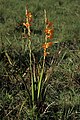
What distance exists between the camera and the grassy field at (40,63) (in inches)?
116

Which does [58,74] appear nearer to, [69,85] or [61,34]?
[69,85]

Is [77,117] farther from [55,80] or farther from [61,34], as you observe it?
[61,34]

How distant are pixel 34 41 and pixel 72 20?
184 centimetres

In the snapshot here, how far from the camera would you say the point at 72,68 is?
12.9 feet

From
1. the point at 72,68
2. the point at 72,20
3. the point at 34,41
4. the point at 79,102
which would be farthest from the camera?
the point at 72,20

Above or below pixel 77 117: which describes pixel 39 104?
above

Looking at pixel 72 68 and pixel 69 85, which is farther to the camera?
pixel 72 68

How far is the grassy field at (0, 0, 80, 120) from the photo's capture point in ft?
9.68

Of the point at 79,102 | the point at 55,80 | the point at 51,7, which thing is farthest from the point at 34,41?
the point at 51,7

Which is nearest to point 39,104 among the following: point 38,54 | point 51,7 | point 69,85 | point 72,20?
point 69,85

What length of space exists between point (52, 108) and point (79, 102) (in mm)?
329

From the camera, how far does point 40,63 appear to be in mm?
3738

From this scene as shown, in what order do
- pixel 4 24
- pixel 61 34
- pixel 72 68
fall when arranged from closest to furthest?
pixel 72 68 < pixel 61 34 < pixel 4 24

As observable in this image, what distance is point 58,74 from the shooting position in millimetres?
3789
